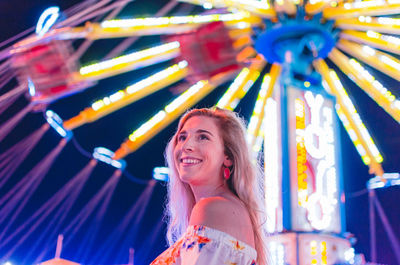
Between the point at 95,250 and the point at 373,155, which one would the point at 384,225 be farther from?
the point at 95,250

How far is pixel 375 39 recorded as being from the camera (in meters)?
9.27

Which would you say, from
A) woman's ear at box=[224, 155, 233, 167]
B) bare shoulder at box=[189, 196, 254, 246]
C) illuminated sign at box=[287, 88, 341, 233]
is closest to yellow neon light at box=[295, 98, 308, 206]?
illuminated sign at box=[287, 88, 341, 233]

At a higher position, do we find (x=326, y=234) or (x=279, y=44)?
(x=279, y=44)

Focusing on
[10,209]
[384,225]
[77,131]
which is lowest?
[10,209]

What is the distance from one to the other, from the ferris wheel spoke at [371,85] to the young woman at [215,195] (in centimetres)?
700

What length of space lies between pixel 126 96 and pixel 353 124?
444 cm

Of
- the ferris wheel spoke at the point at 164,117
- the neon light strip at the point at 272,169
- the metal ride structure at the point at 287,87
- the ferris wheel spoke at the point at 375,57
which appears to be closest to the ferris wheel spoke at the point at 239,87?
the metal ride structure at the point at 287,87

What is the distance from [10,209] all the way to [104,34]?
198 inches

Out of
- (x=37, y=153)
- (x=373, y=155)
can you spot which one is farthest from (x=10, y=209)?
(x=373, y=155)

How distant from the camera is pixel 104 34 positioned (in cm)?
747

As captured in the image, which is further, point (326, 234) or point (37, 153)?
point (37, 153)

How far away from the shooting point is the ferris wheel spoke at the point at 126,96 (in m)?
8.09

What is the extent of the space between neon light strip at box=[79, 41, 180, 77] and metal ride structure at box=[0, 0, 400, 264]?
2cm

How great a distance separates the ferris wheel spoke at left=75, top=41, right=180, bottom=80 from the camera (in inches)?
298
